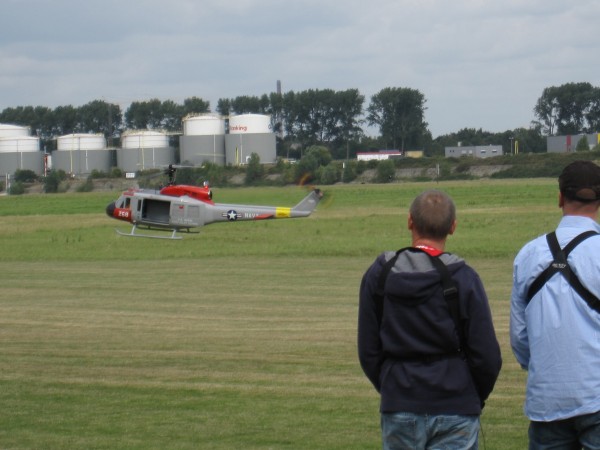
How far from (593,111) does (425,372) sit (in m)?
103

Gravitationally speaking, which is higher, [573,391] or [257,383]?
[573,391]

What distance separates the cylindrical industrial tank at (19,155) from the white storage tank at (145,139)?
444 inches

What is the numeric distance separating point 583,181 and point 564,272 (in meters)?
0.43

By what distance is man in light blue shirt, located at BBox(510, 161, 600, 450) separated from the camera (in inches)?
165

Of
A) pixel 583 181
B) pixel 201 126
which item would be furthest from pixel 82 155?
pixel 583 181

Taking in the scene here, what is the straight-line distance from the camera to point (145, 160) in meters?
79.4

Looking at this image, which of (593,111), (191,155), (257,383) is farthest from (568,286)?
(593,111)

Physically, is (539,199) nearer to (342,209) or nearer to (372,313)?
(342,209)

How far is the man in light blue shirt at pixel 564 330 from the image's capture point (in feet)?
13.7

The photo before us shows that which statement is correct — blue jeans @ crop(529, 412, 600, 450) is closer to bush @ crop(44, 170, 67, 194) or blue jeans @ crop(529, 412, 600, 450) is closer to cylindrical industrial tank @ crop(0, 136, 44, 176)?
bush @ crop(44, 170, 67, 194)

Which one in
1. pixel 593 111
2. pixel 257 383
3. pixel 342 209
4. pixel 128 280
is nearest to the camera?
pixel 257 383

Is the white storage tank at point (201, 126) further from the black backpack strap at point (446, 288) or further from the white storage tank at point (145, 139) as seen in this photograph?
the black backpack strap at point (446, 288)

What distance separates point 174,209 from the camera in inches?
1042

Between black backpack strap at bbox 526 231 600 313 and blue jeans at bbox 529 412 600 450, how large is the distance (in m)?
0.46
